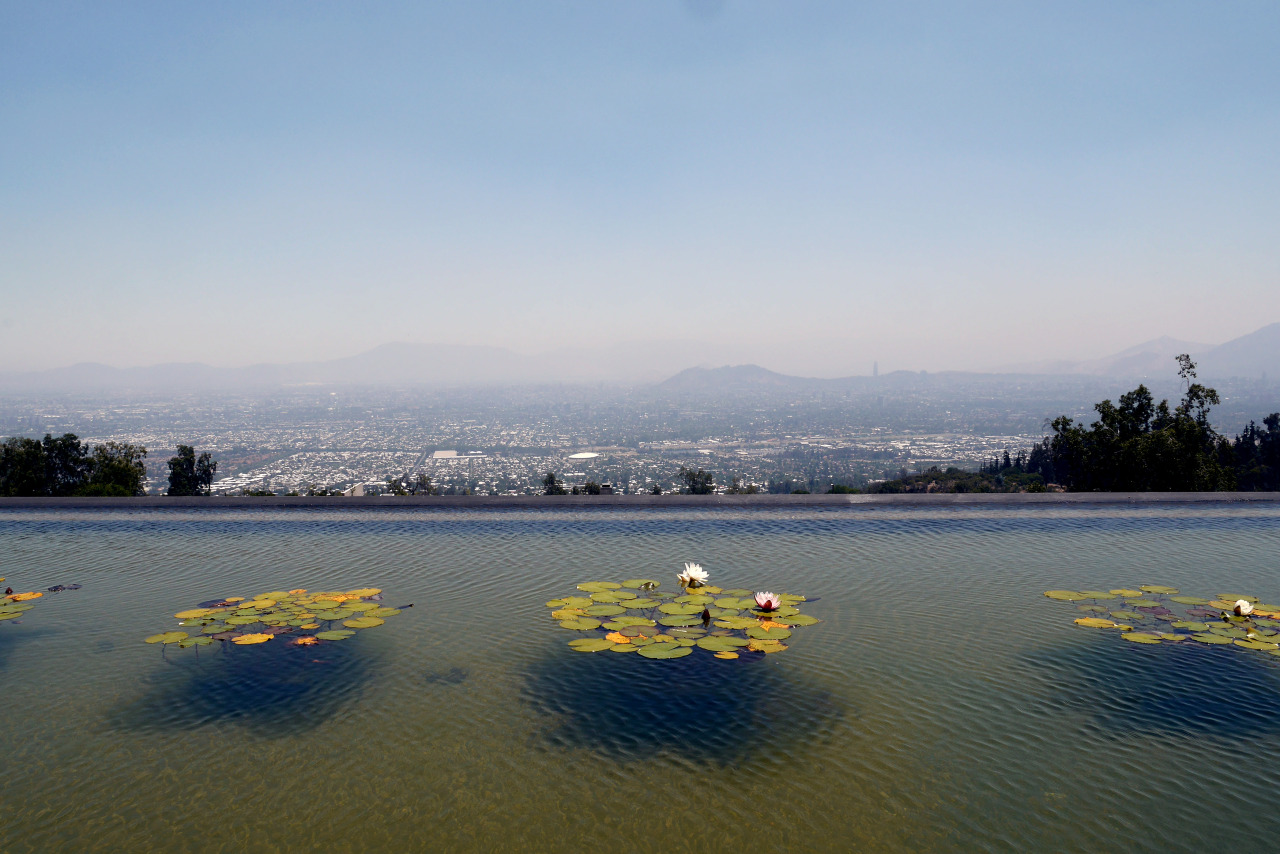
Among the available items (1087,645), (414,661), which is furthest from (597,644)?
(1087,645)

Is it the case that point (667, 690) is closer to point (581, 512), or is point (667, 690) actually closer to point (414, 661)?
point (414, 661)

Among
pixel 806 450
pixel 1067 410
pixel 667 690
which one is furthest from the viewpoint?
pixel 1067 410

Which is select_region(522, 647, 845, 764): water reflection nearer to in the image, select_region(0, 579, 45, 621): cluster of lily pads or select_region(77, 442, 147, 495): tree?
select_region(0, 579, 45, 621): cluster of lily pads

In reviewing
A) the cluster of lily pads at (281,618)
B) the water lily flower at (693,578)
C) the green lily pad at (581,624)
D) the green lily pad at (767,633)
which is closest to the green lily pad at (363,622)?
the cluster of lily pads at (281,618)

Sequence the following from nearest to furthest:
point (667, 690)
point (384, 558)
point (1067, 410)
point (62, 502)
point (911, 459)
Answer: point (667, 690)
point (384, 558)
point (62, 502)
point (911, 459)
point (1067, 410)

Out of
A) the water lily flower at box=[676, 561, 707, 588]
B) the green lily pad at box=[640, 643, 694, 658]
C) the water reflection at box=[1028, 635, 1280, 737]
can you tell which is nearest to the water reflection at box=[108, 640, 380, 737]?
the green lily pad at box=[640, 643, 694, 658]

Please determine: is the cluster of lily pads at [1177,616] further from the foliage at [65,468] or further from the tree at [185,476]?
the foliage at [65,468]

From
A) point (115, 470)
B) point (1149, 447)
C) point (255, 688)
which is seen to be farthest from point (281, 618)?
point (1149, 447)
